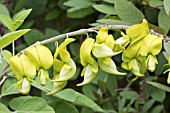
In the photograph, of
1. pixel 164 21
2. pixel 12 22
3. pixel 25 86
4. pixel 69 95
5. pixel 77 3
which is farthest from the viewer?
pixel 77 3

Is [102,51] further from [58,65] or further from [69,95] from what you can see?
[69,95]

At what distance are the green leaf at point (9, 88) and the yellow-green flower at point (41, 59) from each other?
1.00 feet

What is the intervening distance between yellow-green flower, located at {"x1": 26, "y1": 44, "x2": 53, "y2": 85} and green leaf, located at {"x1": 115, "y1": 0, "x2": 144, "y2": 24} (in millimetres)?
382

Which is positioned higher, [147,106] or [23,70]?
[23,70]

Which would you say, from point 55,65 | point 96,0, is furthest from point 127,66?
point 96,0

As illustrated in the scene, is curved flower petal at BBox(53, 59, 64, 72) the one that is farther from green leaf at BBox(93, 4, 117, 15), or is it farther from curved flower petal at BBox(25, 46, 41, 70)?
green leaf at BBox(93, 4, 117, 15)

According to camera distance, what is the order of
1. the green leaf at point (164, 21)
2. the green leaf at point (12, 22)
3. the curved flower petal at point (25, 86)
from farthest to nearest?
the green leaf at point (164, 21) → the green leaf at point (12, 22) → the curved flower petal at point (25, 86)

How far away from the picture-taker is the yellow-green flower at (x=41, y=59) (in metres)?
0.79

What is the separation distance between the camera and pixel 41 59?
0.79m

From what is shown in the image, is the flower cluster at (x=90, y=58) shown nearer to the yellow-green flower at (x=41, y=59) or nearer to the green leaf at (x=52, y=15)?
the yellow-green flower at (x=41, y=59)

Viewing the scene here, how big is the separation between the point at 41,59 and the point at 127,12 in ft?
1.37

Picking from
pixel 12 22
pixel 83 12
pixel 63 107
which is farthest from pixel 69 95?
pixel 83 12

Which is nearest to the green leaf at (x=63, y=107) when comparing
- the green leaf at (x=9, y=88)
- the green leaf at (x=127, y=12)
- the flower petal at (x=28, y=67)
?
the green leaf at (x=9, y=88)

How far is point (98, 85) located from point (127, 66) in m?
0.71
